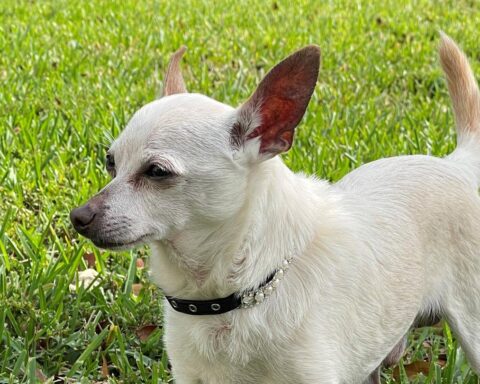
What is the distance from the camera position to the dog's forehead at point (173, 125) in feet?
7.97

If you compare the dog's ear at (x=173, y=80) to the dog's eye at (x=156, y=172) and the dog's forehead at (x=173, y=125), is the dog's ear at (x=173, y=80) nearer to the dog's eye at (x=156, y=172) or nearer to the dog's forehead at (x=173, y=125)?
the dog's forehead at (x=173, y=125)

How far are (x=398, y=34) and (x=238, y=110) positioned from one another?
538 centimetres

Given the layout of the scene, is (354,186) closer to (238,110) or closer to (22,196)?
(238,110)

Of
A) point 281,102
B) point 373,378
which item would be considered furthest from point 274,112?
point 373,378

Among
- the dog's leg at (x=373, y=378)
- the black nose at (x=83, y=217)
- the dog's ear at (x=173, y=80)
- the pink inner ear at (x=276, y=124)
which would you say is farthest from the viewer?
the dog's leg at (x=373, y=378)

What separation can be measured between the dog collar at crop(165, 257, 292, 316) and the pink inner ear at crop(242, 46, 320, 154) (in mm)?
355

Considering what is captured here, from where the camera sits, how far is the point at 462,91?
10.8ft

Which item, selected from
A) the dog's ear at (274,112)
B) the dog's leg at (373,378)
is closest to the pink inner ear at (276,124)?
the dog's ear at (274,112)

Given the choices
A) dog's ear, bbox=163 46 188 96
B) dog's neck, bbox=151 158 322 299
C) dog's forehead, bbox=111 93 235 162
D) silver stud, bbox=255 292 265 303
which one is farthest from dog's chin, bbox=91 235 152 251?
dog's ear, bbox=163 46 188 96

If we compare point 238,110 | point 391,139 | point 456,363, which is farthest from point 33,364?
point 391,139

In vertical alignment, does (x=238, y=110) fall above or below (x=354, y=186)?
above

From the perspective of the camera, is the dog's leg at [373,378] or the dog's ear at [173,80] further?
the dog's leg at [373,378]

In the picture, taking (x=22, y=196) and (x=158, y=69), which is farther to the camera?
(x=158, y=69)

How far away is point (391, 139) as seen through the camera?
507cm
